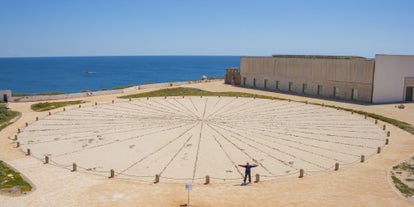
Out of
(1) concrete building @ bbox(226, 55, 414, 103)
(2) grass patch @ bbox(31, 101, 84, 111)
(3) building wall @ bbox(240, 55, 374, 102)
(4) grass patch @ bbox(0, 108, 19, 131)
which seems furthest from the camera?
(3) building wall @ bbox(240, 55, 374, 102)

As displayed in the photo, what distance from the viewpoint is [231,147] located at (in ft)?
90.3

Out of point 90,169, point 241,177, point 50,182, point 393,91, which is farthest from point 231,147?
point 393,91

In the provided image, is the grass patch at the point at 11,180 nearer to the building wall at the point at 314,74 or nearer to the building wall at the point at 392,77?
the building wall at the point at 314,74

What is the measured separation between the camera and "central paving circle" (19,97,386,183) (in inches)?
921

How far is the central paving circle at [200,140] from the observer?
23391mm

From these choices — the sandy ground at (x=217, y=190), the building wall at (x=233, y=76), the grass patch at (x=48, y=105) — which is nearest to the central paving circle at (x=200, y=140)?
the sandy ground at (x=217, y=190)

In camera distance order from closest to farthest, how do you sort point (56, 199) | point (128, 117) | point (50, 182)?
point (56, 199)
point (50, 182)
point (128, 117)

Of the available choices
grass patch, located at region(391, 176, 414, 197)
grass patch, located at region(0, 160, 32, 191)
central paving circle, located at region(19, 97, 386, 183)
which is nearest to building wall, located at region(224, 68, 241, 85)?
central paving circle, located at region(19, 97, 386, 183)

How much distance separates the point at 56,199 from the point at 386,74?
44.4 m

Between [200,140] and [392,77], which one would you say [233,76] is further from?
[200,140]

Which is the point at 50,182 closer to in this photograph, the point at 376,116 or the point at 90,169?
the point at 90,169

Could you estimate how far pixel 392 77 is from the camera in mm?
48281

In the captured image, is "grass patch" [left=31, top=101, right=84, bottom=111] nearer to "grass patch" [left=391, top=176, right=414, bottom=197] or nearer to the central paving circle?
the central paving circle

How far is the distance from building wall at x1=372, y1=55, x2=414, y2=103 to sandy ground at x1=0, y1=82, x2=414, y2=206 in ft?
87.3
